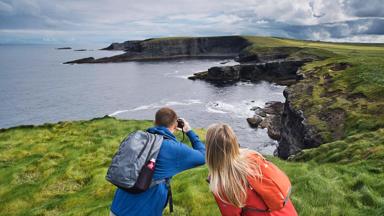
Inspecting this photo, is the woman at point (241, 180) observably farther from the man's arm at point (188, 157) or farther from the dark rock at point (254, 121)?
the dark rock at point (254, 121)

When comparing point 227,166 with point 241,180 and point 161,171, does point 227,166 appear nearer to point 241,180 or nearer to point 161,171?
point 241,180

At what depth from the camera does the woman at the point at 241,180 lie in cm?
497

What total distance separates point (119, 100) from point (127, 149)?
285 ft

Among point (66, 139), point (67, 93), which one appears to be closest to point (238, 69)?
point (67, 93)

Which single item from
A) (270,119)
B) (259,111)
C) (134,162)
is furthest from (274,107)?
(134,162)

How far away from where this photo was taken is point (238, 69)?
125 metres

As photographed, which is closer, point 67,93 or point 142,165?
point 142,165

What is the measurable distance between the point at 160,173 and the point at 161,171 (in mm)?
41

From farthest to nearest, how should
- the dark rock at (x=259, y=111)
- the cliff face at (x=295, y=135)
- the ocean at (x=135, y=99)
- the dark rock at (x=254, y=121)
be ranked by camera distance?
the dark rock at (x=259, y=111), the ocean at (x=135, y=99), the dark rock at (x=254, y=121), the cliff face at (x=295, y=135)

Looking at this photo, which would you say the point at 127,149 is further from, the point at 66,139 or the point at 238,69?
the point at 238,69

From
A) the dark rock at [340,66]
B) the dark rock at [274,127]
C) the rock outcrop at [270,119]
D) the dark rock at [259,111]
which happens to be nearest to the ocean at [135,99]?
the dark rock at [274,127]

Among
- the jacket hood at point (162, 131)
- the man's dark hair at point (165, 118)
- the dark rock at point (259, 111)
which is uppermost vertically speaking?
the man's dark hair at point (165, 118)

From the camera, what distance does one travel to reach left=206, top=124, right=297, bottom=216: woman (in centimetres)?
497

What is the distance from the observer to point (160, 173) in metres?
6.27
